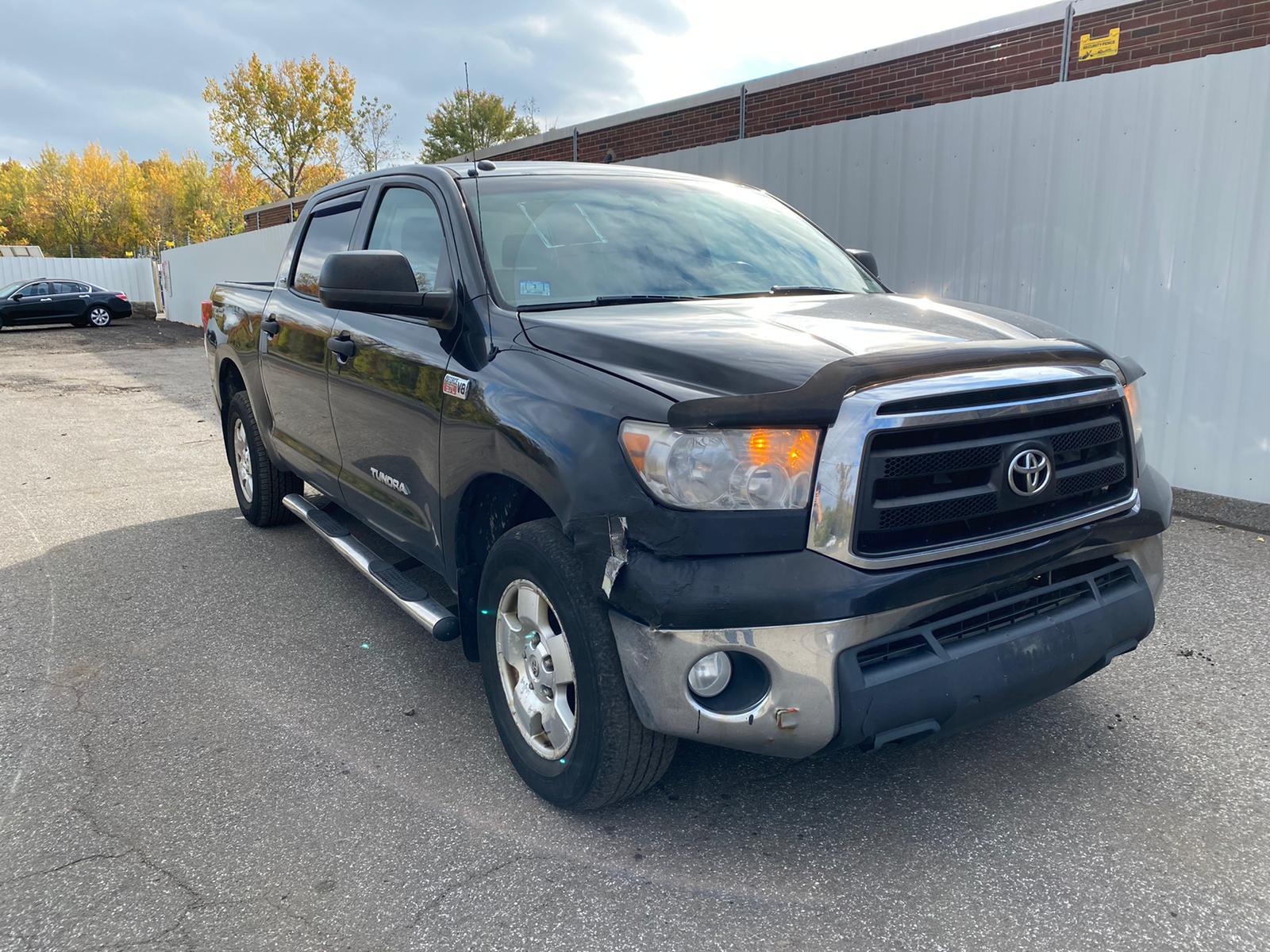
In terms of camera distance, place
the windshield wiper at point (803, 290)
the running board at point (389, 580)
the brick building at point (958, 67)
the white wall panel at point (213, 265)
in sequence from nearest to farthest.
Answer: the running board at point (389, 580) → the windshield wiper at point (803, 290) → the brick building at point (958, 67) → the white wall panel at point (213, 265)

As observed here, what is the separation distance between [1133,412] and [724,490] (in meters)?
1.44

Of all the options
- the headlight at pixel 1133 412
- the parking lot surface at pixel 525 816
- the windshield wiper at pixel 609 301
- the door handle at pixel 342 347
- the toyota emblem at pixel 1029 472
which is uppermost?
the windshield wiper at pixel 609 301

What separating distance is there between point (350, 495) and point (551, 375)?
190cm

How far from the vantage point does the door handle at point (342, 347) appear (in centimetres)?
387

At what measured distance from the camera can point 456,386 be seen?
3.03m

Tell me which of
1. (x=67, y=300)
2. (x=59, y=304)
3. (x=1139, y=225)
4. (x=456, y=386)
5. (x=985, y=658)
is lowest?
(x=985, y=658)

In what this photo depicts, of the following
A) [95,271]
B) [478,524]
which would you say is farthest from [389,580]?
[95,271]

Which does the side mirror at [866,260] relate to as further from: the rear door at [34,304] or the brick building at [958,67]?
the rear door at [34,304]

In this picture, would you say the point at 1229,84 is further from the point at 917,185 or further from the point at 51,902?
the point at 51,902

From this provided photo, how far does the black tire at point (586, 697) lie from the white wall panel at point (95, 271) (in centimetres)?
3910

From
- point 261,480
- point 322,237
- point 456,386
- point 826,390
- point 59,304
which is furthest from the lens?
point 59,304

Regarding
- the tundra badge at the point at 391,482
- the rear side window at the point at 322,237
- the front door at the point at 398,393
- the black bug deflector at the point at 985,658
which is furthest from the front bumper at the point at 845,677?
the rear side window at the point at 322,237

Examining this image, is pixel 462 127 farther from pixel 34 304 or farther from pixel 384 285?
pixel 384 285

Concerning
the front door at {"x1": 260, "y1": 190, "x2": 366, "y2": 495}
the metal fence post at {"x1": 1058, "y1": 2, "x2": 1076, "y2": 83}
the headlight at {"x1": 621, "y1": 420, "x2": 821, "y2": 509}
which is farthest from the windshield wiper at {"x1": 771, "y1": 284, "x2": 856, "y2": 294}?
the metal fence post at {"x1": 1058, "y1": 2, "x2": 1076, "y2": 83}
